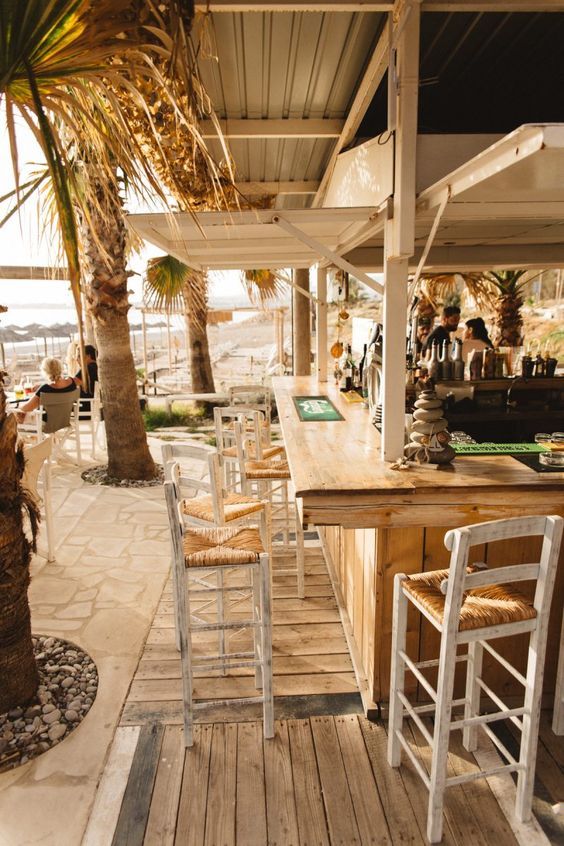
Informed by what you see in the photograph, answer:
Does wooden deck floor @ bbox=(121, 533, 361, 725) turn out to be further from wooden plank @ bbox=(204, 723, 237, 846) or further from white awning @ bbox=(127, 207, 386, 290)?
white awning @ bbox=(127, 207, 386, 290)

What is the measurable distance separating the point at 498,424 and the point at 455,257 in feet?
5.28

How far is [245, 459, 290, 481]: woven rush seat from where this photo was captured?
349cm

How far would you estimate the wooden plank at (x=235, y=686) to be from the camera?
2676 millimetres

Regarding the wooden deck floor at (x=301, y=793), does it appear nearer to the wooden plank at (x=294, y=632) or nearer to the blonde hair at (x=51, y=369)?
the wooden plank at (x=294, y=632)

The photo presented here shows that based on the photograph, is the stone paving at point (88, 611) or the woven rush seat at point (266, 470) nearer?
the stone paving at point (88, 611)

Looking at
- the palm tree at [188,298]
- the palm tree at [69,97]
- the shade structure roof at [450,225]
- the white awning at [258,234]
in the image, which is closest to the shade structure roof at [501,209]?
the shade structure roof at [450,225]

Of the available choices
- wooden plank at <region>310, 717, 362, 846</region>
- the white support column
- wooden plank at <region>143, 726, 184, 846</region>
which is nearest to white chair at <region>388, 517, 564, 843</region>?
wooden plank at <region>310, 717, 362, 846</region>

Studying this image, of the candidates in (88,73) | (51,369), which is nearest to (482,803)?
(88,73)

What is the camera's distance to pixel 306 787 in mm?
2158

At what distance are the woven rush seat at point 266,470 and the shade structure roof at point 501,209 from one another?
5.46 feet

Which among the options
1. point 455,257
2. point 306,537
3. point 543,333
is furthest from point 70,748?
point 543,333

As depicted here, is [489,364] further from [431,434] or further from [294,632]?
[294,632]

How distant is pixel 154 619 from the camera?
338 centimetres

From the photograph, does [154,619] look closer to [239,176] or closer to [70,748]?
[70,748]
